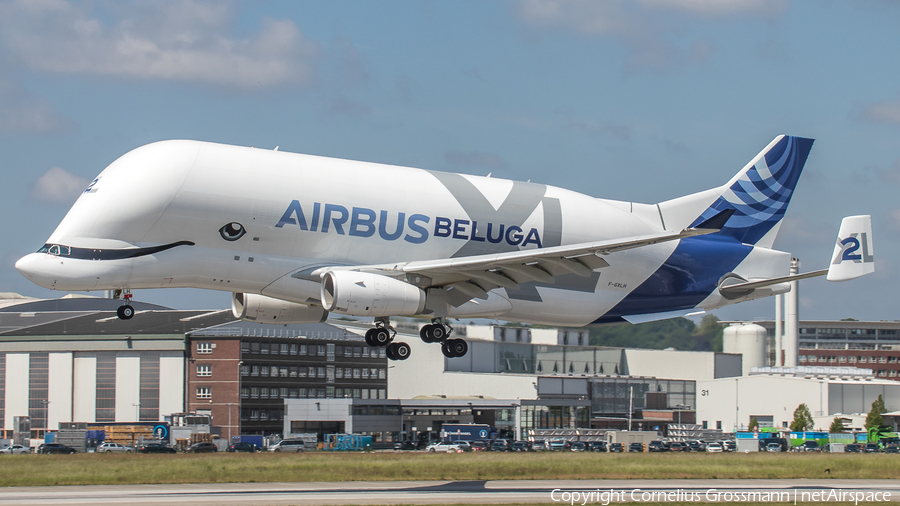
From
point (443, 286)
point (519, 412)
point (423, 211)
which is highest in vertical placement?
point (423, 211)

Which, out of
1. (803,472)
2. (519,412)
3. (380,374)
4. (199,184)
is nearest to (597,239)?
(199,184)

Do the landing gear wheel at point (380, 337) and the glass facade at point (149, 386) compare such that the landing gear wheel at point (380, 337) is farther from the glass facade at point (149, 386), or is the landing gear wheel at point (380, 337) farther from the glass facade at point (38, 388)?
the glass facade at point (38, 388)

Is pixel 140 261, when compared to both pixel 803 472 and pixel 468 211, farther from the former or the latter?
pixel 803 472

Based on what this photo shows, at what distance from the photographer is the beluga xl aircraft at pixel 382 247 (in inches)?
1422

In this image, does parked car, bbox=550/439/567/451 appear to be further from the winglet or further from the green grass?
the winglet

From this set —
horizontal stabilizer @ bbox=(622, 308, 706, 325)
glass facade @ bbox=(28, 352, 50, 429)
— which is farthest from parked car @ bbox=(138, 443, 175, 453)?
horizontal stabilizer @ bbox=(622, 308, 706, 325)

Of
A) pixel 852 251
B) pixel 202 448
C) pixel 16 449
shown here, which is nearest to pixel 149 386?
pixel 16 449

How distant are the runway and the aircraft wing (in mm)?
8433

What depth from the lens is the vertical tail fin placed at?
4944cm

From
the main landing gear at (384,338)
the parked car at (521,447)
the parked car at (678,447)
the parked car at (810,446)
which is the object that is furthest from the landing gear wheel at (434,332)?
the parked car at (810,446)

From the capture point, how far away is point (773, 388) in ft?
442

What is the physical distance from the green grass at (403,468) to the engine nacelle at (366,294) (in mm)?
16512

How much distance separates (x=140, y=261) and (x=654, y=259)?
883 inches

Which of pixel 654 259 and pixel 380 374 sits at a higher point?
pixel 654 259
